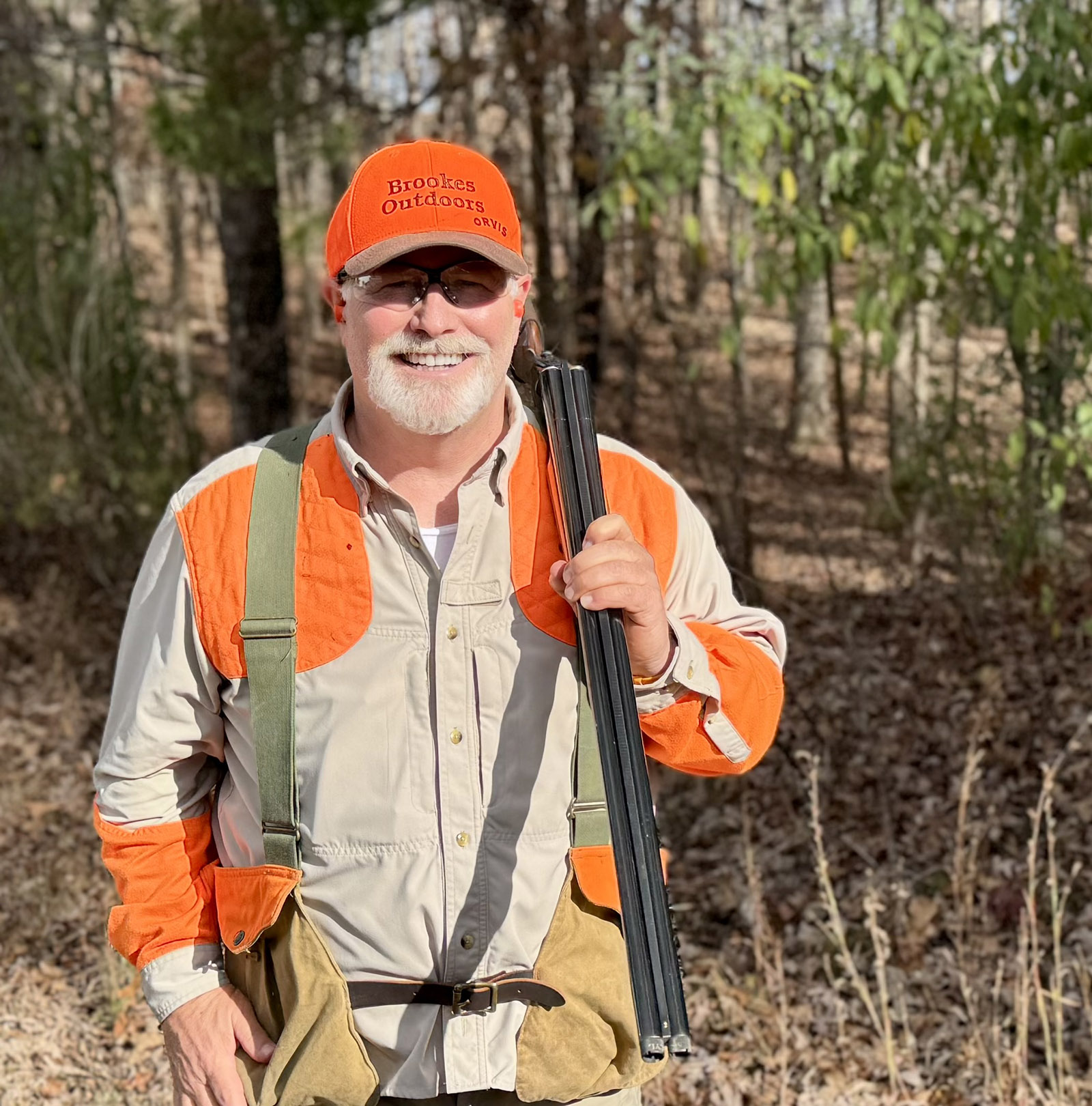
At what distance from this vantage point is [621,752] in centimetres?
203

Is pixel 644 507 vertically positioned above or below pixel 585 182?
below

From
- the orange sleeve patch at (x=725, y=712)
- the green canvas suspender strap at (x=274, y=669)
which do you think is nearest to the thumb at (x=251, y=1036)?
the green canvas suspender strap at (x=274, y=669)

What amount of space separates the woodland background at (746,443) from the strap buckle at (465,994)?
196 centimetres

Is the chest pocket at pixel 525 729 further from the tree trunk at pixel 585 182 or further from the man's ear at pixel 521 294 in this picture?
the tree trunk at pixel 585 182

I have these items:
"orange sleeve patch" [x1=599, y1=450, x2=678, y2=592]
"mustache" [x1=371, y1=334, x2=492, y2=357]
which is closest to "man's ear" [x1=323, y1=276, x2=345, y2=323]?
"mustache" [x1=371, y1=334, x2=492, y2=357]

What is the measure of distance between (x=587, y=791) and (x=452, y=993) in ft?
1.32

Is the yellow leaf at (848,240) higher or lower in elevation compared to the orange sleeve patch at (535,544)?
higher

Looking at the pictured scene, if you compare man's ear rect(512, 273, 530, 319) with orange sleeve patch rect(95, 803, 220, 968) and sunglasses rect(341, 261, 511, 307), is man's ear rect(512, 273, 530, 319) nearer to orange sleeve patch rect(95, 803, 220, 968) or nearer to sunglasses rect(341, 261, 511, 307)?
sunglasses rect(341, 261, 511, 307)

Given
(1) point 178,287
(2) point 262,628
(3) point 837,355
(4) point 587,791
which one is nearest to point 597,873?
(4) point 587,791

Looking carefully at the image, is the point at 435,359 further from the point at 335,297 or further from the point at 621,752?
the point at 621,752

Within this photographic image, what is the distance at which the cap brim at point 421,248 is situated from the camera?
220 cm

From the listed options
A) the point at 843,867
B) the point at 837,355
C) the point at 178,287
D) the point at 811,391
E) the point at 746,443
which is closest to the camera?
the point at 843,867

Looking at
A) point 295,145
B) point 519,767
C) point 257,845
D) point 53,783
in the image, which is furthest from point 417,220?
point 295,145

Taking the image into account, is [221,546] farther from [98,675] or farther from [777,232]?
[98,675]
